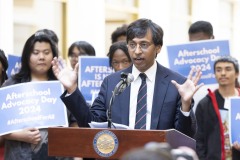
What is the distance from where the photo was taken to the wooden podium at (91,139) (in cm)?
409

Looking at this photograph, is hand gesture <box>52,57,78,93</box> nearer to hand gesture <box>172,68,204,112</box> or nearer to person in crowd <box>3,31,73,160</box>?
hand gesture <box>172,68,204,112</box>

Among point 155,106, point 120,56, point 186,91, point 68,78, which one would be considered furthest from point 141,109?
point 120,56

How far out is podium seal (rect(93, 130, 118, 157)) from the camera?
4.20 meters

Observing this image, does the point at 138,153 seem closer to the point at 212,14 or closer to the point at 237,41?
the point at 212,14

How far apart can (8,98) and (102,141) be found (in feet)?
5.69

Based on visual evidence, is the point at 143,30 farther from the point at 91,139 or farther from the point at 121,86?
the point at 91,139

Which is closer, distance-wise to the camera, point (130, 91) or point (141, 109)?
point (141, 109)

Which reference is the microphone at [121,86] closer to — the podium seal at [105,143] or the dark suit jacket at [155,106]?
the podium seal at [105,143]

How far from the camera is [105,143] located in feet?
13.9

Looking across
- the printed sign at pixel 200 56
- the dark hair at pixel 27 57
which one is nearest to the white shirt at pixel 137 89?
the dark hair at pixel 27 57

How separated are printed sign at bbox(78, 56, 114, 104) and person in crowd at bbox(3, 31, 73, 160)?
1.41 metres

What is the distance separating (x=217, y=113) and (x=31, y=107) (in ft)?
7.89

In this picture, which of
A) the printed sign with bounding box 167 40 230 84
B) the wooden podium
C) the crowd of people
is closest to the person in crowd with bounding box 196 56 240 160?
the printed sign with bounding box 167 40 230 84

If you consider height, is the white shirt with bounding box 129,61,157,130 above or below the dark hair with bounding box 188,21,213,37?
below
